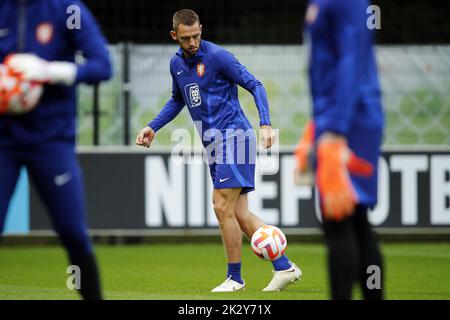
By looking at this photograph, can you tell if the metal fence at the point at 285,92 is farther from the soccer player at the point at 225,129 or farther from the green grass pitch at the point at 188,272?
the soccer player at the point at 225,129

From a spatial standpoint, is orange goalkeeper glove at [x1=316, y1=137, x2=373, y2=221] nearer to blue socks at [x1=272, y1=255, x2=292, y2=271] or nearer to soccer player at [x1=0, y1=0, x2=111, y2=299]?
soccer player at [x1=0, y1=0, x2=111, y2=299]

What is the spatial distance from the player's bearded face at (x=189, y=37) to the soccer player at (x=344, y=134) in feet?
11.8

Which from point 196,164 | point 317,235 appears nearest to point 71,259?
point 196,164

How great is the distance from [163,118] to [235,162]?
80cm

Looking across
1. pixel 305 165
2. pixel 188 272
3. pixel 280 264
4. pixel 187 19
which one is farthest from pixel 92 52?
pixel 188 272

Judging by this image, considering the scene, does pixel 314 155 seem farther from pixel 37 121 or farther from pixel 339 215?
pixel 37 121

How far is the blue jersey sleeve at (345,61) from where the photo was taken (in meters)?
5.06

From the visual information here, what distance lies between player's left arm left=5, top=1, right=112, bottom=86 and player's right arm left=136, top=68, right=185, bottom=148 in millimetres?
3085

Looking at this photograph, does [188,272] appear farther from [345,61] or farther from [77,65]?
[345,61]

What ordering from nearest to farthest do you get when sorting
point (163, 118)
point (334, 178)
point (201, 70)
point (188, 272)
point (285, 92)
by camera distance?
point (334, 178)
point (201, 70)
point (163, 118)
point (188, 272)
point (285, 92)

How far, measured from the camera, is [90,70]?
18.7 ft

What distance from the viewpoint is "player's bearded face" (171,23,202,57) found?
891 centimetres

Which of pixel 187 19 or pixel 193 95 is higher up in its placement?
pixel 187 19

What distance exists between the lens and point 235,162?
8.89m
